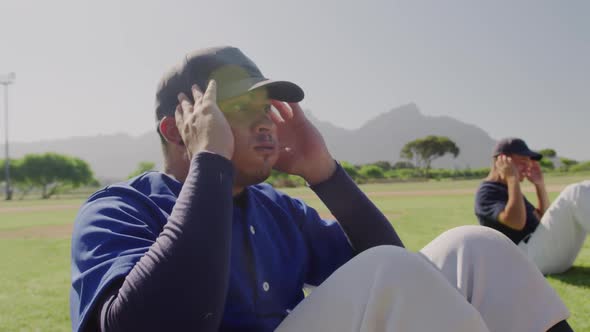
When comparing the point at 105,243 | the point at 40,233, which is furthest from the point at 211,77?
the point at 40,233

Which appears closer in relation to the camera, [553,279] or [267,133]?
[267,133]

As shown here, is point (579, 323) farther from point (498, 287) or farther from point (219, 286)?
point (219, 286)

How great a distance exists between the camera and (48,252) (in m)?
8.27

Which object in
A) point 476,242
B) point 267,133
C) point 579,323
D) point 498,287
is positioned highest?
point 267,133

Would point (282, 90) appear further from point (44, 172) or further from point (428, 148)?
point (428, 148)

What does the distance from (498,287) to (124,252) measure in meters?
1.23

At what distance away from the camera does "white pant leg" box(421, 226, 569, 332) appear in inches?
61.9

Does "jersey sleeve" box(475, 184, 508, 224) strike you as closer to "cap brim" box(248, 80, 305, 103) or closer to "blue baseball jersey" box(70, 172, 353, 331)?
"blue baseball jersey" box(70, 172, 353, 331)

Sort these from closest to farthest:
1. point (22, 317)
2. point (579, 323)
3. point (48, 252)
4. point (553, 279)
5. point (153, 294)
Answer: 1. point (153, 294)
2. point (579, 323)
3. point (22, 317)
4. point (553, 279)
5. point (48, 252)

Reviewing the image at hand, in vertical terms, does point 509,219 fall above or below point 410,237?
above

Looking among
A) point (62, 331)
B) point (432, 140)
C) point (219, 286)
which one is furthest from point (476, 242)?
point (432, 140)

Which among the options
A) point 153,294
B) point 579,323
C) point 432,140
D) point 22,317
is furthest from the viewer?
point 432,140

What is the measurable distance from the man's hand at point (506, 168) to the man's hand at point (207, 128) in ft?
11.9

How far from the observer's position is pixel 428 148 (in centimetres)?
10131
